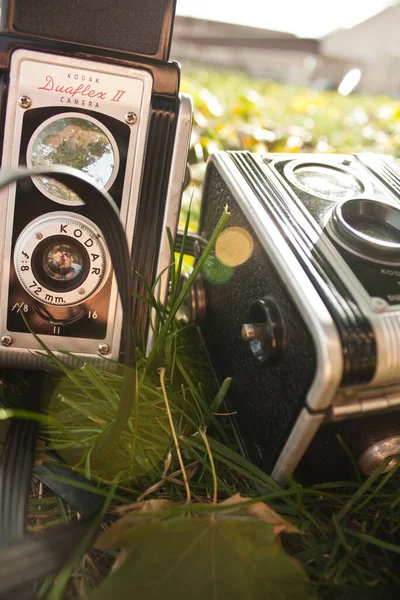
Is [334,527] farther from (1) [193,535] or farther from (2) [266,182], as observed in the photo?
(2) [266,182]

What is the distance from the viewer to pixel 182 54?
3443 millimetres

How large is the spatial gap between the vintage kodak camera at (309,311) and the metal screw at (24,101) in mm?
255

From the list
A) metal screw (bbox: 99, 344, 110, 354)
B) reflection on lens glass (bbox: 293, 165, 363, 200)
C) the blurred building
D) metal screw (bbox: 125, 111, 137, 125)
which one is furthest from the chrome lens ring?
the blurred building

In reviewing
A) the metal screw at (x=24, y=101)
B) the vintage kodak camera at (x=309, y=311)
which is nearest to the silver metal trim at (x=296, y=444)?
the vintage kodak camera at (x=309, y=311)

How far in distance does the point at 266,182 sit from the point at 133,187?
166 mm

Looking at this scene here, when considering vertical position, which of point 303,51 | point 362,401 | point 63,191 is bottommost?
point 362,401

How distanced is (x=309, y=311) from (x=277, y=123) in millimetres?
1416

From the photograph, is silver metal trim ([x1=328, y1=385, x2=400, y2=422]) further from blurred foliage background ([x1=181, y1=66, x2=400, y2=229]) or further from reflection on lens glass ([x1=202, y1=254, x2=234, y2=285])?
blurred foliage background ([x1=181, y1=66, x2=400, y2=229])

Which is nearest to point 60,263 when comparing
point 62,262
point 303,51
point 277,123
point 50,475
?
point 62,262

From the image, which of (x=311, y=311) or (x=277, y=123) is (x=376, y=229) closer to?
(x=311, y=311)

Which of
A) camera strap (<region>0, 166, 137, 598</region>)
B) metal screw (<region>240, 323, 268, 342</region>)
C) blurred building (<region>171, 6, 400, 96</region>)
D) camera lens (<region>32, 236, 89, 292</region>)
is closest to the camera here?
camera strap (<region>0, 166, 137, 598</region>)

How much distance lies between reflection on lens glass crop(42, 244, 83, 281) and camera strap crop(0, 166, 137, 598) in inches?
6.5

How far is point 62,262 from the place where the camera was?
71cm

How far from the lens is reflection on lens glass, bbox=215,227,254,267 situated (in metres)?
0.68
